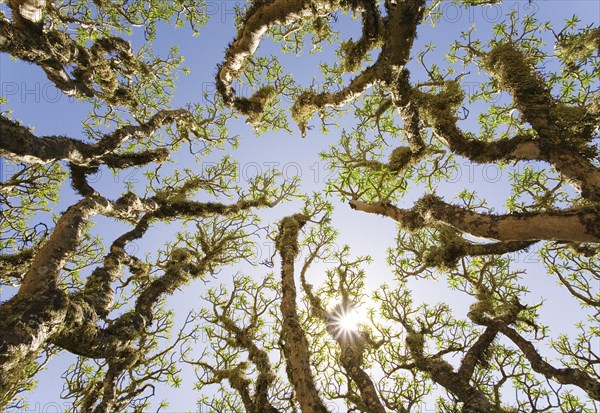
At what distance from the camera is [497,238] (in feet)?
21.5

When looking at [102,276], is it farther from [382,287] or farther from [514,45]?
[514,45]

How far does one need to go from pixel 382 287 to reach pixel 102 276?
10.5 metres

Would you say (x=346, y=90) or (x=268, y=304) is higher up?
(x=346, y=90)

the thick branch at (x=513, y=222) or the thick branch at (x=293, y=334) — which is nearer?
the thick branch at (x=513, y=222)

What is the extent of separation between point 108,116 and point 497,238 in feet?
51.8

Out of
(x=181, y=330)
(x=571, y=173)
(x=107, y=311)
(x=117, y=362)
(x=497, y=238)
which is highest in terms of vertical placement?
(x=571, y=173)

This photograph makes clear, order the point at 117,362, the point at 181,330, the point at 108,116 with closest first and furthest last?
the point at 117,362
the point at 181,330
the point at 108,116

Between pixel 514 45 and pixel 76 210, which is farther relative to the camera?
pixel 514 45

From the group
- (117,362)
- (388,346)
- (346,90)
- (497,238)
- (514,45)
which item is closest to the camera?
(497,238)

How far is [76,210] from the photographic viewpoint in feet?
25.4

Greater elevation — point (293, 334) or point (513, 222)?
point (513, 222)

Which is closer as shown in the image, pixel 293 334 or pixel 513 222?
pixel 513 222

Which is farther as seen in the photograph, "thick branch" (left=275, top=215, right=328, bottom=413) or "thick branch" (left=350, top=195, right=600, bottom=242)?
"thick branch" (left=275, top=215, right=328, bottom=413)

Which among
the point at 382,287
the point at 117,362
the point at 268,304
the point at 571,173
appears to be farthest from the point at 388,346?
the point at 117,362
